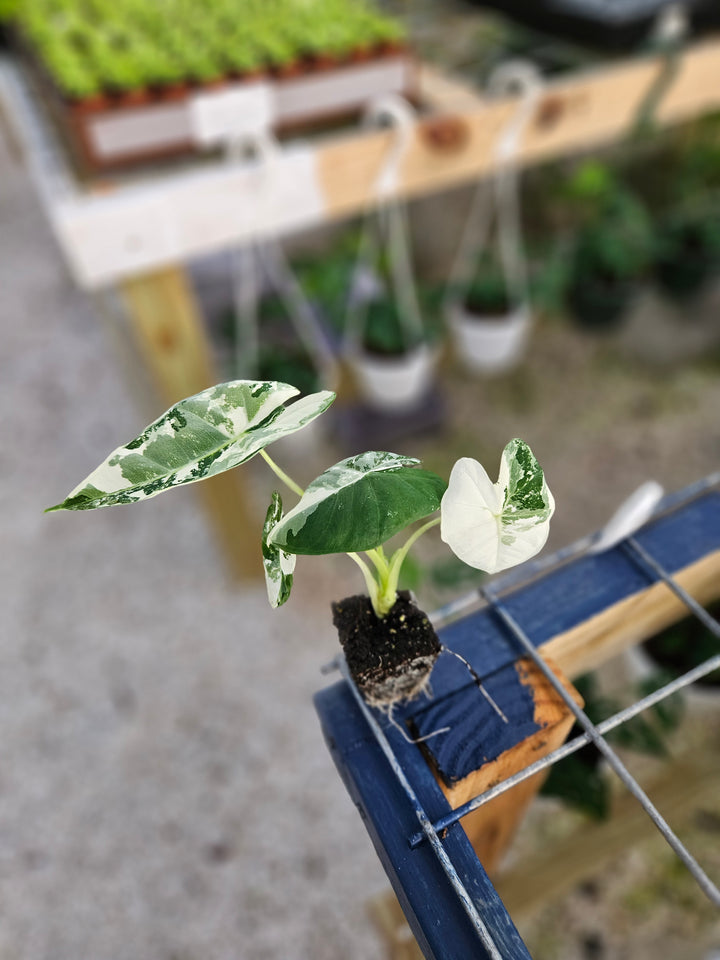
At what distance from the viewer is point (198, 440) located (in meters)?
0.41

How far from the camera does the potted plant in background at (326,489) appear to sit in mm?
355

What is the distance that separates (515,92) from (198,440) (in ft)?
3.66

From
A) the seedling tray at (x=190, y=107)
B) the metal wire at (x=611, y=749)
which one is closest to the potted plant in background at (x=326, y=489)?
the metal wire at (x=611, y=749)

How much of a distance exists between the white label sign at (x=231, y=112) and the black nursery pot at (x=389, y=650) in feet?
2.54

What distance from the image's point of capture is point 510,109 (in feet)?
3.64

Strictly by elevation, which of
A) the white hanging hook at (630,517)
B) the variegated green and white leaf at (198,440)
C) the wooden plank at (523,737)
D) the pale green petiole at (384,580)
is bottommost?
the wooden plank at (523,737)

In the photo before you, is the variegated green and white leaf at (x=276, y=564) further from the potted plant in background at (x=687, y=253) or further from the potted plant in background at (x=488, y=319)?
the potted plant in background at (x=687, y=253)

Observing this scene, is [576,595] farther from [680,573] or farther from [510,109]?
[510,109]

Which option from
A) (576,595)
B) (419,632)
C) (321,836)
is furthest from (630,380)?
(419,632)

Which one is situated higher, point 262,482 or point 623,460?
point 262,482

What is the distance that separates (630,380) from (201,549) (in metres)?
1.55

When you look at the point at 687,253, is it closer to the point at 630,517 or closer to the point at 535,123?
the point at 535,123

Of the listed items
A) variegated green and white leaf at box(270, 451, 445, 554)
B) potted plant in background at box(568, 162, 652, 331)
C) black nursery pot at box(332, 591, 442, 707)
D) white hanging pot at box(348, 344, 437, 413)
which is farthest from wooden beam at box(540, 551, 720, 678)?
potted plant in background at box(568, 162, 652, 331)

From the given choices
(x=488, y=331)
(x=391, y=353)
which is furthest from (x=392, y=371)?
(x=488, y=331)
